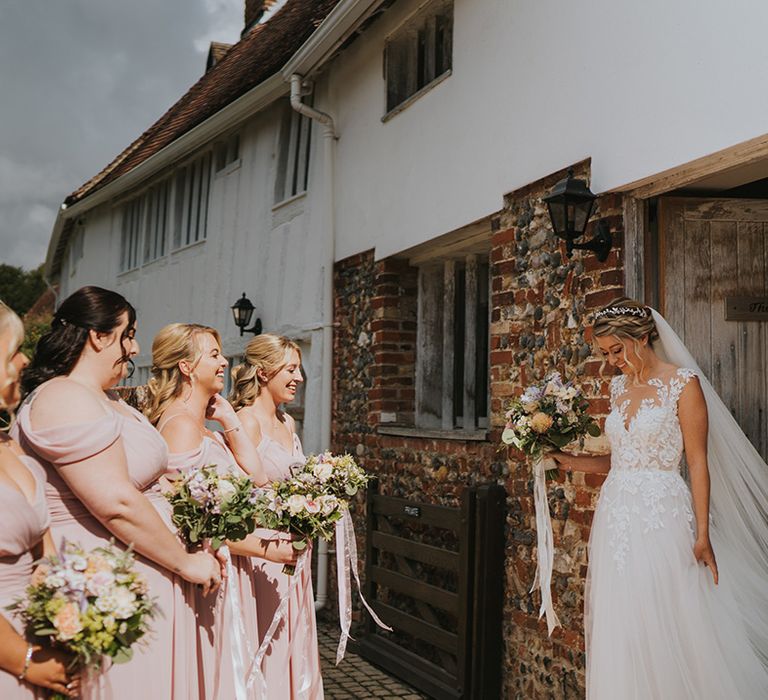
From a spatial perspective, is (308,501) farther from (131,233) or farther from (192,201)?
(131,233)

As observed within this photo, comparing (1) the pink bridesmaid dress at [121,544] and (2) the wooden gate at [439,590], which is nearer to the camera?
(1) the pink bridesmaid dress at [121,544]

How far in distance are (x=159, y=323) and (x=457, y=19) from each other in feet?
28.9

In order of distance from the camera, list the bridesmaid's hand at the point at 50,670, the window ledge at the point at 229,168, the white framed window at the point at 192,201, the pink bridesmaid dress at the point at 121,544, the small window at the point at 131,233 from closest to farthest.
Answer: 1. the bridesmaid's hand at the point at 50,670
2. the pink bridesmaid dress at the point at 121,544
3. the window ledge at the point at 229,168
4. the white framed window at the point at 192,201
5. the small window at the point at 131,233

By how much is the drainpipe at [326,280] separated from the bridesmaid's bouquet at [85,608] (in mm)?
6686

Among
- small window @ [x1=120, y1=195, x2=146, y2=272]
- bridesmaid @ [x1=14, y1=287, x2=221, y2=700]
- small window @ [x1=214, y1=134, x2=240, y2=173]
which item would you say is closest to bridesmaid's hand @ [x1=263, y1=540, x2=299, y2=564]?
Answer: bridesmaid @ [x1=14, y1=287, x2=221, y2=700]

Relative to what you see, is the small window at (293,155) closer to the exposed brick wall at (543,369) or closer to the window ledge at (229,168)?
the window ledge at (229,168)

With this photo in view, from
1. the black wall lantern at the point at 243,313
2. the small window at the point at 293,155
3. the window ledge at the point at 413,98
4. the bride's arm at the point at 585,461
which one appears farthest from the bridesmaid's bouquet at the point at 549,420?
the black wall lantern at the point at 243,313

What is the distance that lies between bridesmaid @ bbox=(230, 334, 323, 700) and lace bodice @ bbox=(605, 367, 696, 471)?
1696 mm

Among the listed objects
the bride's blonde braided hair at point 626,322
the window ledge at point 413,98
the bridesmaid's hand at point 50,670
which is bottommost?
the bridesmaid's hand at point 50,670

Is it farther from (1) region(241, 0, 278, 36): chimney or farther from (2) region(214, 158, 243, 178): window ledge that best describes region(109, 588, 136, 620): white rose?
(1) region(241, 0, 278, 36): chimney

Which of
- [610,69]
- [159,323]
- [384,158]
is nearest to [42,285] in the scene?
[159,323]

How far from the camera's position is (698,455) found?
170 inches

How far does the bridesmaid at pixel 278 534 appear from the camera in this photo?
4.46m

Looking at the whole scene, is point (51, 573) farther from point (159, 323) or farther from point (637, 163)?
point (159, 323)
